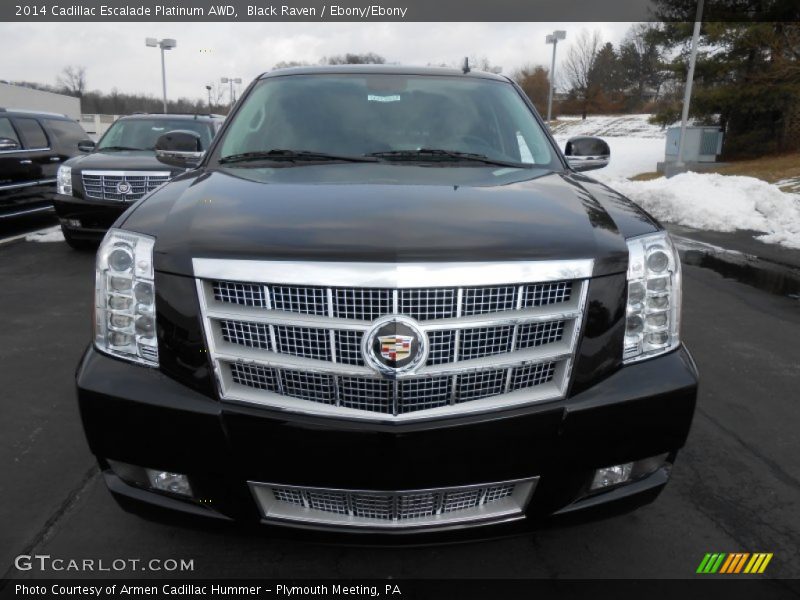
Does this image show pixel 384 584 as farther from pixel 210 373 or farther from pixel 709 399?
pixel 709 399

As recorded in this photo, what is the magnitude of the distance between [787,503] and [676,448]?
1.04 metres

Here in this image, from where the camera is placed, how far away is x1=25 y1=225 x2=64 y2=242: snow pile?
908 cm

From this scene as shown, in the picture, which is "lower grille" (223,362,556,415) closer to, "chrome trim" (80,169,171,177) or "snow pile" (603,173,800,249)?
"chrome trim" (80,169,171,177)

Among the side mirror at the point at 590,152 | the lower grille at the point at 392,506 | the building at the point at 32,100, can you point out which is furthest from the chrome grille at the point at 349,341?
the building at the point at 32,100

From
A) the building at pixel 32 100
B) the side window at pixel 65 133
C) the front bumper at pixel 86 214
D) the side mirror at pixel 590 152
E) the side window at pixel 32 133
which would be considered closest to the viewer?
the side mirror at pixel 590 152

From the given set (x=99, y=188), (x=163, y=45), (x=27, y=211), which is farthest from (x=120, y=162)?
(x=163, y=45)

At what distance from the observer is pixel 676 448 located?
218cm

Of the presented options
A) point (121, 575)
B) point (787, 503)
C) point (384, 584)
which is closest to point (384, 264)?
point (384, 584)

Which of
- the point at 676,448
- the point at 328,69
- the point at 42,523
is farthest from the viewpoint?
the point at 328,69

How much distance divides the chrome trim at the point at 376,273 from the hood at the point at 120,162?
6.52m

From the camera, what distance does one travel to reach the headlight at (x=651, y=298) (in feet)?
6.91

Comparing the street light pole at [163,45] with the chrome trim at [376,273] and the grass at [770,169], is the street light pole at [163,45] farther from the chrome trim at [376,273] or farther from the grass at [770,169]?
the chrome trim at [376,273]

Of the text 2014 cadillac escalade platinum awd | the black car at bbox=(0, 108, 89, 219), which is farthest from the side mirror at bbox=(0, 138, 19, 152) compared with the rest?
the text 2014 cadillac escalade platinum awd

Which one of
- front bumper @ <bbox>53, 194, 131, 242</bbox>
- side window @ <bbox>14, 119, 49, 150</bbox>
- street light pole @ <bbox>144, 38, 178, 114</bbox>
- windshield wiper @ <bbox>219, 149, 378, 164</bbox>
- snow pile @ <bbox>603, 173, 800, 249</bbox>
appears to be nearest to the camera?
windshield wiper @ <bbox>219, 149, 378, 164</bbox>
